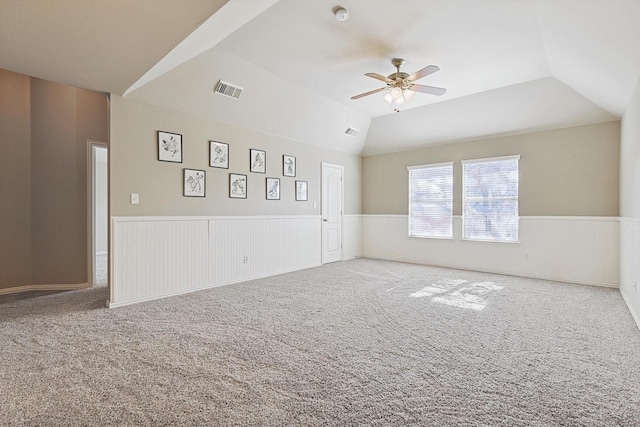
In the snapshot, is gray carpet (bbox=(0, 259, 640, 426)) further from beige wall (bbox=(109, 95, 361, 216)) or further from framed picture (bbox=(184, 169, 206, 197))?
framed picture (bbox=(184, 169, 206, 197))

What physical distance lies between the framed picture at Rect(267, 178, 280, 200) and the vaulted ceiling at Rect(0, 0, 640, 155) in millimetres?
896

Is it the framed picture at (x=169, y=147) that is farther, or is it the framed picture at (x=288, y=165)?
the framed picture at (x=288, y=165)

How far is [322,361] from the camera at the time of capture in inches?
96.0

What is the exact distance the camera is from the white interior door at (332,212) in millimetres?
6902

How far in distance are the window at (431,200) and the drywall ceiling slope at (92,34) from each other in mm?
5451

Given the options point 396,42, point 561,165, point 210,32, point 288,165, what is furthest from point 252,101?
point 561,165

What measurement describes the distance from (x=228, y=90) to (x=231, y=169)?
119 cm

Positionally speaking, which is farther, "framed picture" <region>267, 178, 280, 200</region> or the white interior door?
the white interior door

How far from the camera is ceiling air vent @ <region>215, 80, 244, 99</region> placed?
4.44 m

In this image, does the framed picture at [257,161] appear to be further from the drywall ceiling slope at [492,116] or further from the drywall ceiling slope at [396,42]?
the drywall ceiling slope at [492,116]

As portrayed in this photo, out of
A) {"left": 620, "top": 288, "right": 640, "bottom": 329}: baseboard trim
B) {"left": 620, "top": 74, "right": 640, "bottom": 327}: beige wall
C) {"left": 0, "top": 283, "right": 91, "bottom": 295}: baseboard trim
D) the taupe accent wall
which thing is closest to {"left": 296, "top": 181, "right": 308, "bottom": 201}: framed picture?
the taupe accent wall

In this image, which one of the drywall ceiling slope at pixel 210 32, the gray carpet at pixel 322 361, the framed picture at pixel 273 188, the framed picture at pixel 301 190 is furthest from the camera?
the framed picture at pixel 301 190

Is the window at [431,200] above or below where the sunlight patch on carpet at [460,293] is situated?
above

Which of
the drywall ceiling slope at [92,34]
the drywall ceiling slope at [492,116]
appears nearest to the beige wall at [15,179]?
the drywall ceiling slope at [92,34]
